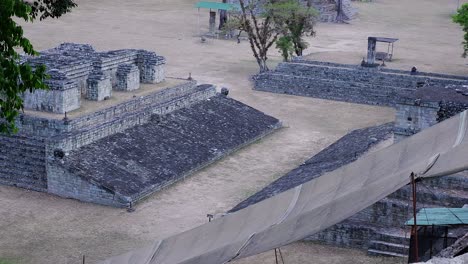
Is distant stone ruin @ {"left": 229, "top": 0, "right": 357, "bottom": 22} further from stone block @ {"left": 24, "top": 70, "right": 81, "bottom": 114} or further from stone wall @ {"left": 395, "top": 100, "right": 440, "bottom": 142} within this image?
stone wall @ {"left": 395, "top": 100, "right": 440, "bottom": 142}

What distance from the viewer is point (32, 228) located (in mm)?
20344

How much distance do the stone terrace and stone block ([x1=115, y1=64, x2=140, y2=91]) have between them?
2094 mm

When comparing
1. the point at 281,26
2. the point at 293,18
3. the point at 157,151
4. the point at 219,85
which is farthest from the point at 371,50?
the point at 157,151

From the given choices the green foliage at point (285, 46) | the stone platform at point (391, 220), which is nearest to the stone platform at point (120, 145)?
the stone platform at point (391, 220)

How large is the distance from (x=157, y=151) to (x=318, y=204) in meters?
14.2

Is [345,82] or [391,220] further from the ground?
[345,82]

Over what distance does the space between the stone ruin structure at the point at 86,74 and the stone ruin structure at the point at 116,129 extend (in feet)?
0.11

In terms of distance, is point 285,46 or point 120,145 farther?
point 285,46

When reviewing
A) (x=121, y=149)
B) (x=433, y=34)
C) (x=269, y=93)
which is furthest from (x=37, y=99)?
(x=433, y=34)

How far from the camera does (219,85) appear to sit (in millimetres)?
36812

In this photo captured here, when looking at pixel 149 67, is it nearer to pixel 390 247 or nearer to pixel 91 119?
pixel 91 119

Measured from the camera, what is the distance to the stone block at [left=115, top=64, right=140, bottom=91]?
2909 centimetres

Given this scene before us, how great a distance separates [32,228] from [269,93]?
18.3 m

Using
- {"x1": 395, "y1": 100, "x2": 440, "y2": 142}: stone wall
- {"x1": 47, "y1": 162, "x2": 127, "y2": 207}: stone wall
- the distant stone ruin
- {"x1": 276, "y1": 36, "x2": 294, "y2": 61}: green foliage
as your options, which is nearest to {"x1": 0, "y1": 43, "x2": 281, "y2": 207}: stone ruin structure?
{"x1": 47, "y1": 162, "x2": 127, "y2": 207}: stone wall
